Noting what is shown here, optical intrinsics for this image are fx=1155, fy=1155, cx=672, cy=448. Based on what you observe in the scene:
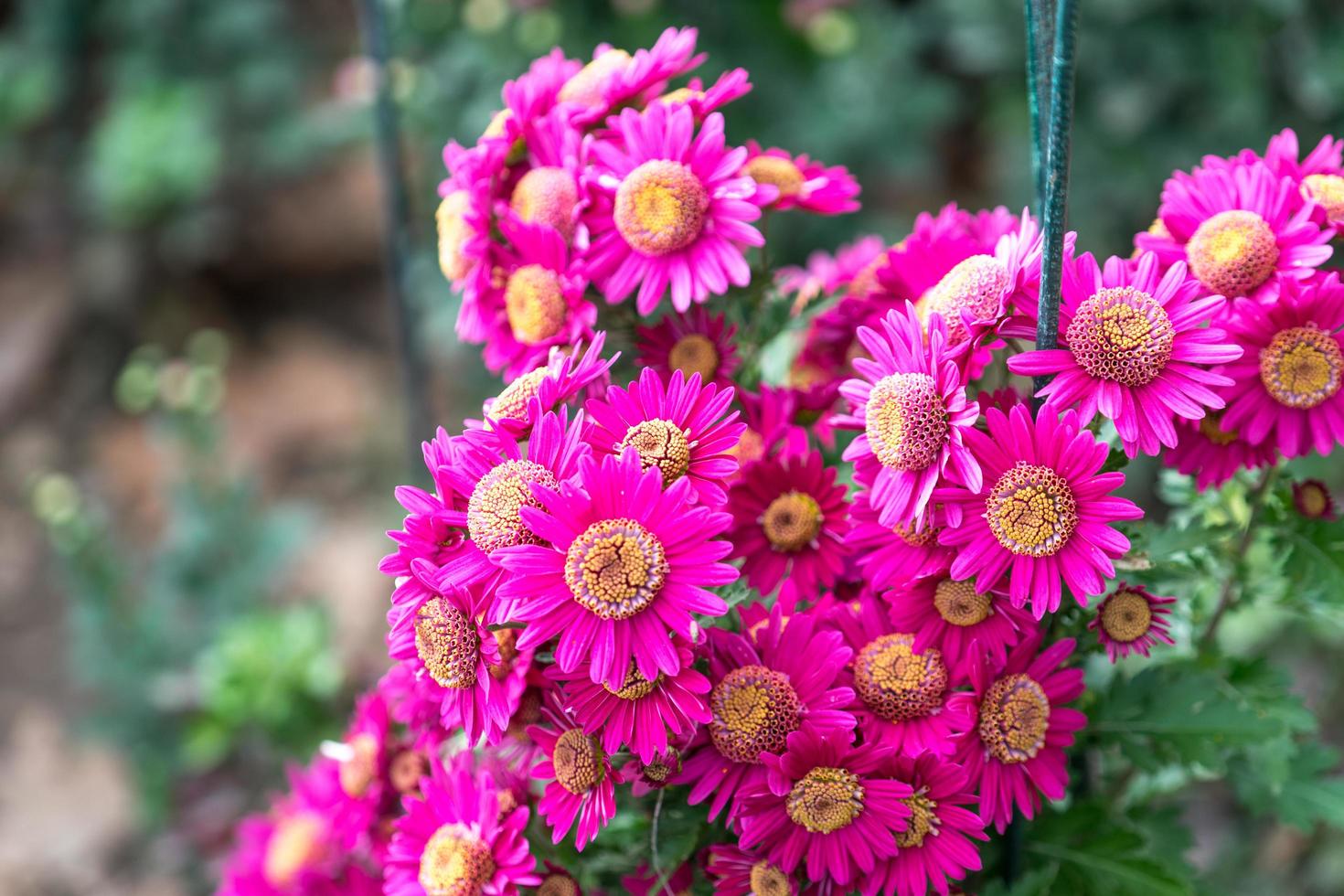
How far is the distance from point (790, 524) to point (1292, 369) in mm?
308

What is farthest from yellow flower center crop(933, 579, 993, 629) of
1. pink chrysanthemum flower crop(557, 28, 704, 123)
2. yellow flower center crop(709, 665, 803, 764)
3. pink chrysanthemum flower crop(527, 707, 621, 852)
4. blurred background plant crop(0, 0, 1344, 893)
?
blurred background plant crop(0, 0, 1344, 893)

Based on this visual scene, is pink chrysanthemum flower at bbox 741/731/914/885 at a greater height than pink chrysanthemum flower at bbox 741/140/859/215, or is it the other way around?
pink chrysanthemum flower at bbox 741/140/859/215

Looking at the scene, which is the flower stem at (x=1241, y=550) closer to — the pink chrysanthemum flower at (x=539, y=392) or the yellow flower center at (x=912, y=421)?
the yellow flower center at (x=912, y=421)

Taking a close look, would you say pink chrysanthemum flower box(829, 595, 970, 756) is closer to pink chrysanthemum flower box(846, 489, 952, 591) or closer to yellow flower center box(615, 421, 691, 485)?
pink chrysanthemum flower box(846, 489, 952, 591)

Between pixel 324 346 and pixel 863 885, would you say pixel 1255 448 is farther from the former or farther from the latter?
pixel 324 346

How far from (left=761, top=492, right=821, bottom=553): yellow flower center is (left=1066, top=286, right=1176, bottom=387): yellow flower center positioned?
0.65 ft

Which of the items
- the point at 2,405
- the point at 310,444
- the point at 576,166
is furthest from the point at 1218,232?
the point at 2,405

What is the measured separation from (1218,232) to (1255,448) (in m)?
0.13

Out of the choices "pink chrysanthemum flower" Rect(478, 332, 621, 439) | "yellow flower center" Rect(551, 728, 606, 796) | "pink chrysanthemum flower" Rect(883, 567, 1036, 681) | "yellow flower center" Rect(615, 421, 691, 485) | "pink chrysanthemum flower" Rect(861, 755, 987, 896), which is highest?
"pink chrysanthemum flower" Rect(478, 332, 621, 439)

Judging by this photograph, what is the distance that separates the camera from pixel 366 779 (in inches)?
32.5

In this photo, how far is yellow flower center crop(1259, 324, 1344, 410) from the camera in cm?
67

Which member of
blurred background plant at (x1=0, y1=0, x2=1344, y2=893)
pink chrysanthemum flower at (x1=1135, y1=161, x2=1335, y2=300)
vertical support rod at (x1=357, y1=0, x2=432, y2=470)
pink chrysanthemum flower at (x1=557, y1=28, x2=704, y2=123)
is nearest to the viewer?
pink chrysanthemum flower at (x1=1135, y1=161, x2=1335, y2=300)

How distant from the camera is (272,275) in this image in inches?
120

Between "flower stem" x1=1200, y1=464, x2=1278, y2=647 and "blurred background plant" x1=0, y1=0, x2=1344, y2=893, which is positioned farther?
"blurred background plant" x1=0, y1=0, x2=1344, y2=893
